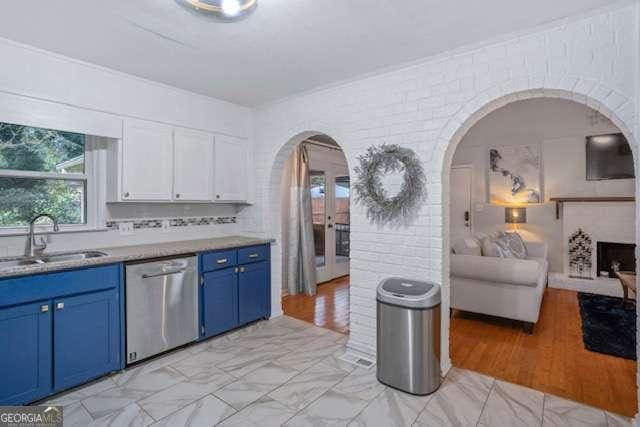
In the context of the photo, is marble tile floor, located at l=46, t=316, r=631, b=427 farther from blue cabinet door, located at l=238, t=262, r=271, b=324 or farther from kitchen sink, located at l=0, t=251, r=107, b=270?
kitchen sink, located at l=0, t=251, r=107, b=270

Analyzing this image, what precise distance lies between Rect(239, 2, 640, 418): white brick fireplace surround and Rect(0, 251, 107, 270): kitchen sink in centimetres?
200

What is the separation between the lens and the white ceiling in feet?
6.44

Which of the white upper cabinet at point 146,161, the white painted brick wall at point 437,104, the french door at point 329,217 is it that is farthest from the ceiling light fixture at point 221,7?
the french door at point 329,217

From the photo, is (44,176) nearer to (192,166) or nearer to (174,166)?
(174,166)

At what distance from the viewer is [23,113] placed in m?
2.43

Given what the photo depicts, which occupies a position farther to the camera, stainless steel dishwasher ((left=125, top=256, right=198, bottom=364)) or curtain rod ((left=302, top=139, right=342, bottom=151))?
curtain rod ((left=302, top=139, right=342, bottom=151))

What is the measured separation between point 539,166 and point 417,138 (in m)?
4.16

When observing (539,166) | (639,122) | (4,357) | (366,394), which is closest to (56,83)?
(4,357)

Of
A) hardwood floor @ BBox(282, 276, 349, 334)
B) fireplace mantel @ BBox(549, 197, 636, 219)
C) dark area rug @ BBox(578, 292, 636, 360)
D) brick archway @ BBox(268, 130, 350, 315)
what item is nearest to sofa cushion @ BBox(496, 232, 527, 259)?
dark area rug @ BBox(578, 292, 636, 360)

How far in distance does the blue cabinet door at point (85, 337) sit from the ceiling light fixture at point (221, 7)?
2090 mm

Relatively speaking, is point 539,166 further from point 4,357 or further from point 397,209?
point 4,357

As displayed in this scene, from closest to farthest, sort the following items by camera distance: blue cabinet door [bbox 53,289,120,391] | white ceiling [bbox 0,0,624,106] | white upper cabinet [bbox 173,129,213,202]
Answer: white ceiling [bbox 0,0,624,106] < blue cabinet door [bbox 53,289,120,391] < white upper cabinet [bbox 173,129,213,202]

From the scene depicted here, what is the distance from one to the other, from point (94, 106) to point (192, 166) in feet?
3.16

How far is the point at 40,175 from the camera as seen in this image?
2777 millimetres
